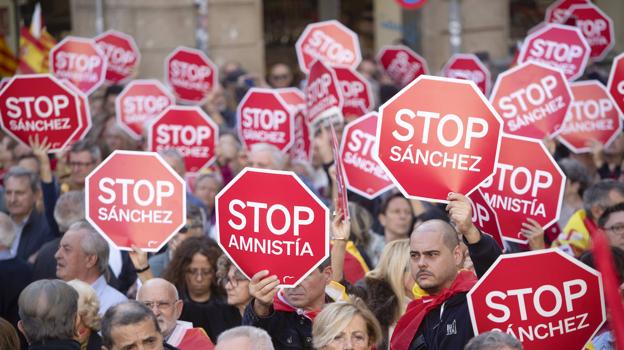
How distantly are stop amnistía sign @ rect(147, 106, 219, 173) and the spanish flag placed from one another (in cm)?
365

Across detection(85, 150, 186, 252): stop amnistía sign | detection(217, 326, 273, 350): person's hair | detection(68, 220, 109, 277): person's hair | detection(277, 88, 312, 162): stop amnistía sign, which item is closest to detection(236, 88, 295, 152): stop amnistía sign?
detection(277, 88, 312, 162): stop amnistía sign

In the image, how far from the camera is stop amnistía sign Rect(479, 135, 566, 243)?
25.7 ft

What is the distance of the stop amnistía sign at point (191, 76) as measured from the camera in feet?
49.9

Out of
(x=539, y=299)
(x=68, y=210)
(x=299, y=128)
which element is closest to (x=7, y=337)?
(x=539, y=299)

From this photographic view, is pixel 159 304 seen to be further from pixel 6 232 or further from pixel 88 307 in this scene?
pixel 6 232

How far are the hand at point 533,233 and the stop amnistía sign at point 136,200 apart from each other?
1.98 meters

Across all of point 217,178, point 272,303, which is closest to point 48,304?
point 272,303

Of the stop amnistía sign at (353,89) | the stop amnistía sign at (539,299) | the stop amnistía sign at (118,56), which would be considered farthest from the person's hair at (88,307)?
the stop amnistía sign at (118,56)

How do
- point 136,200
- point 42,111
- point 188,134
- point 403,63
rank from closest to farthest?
1. point 136,200
2. point 42,111
3. point 188,134
4. point 403,63

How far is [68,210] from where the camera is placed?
9352 mm

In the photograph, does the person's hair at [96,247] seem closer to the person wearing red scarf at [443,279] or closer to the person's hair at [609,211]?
the person wearing red scarf at [443,279]

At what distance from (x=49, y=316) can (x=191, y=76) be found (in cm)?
873

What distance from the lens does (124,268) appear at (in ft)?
30.7

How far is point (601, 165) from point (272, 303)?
5.43 meters
